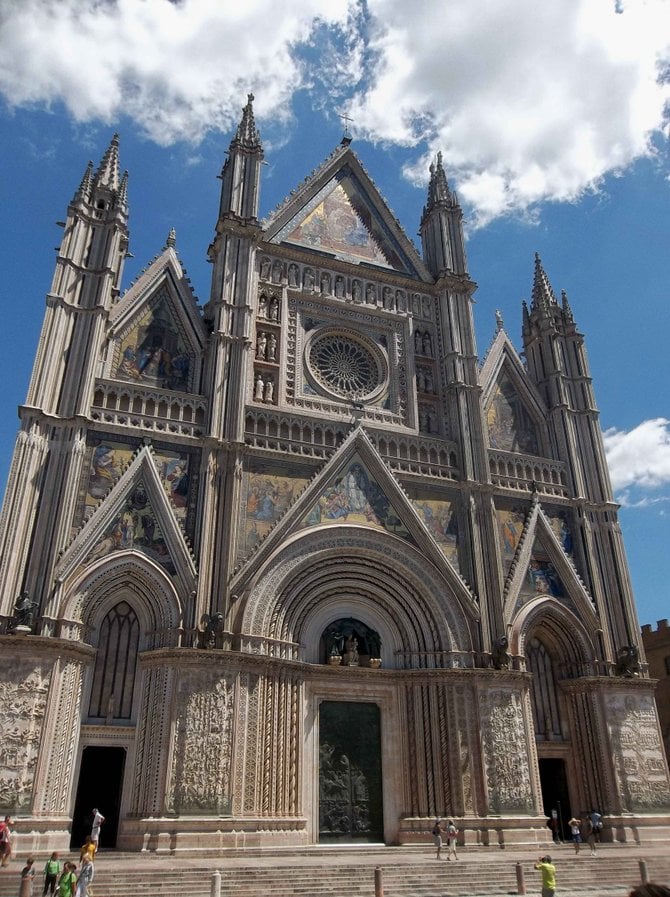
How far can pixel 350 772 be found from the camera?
20469 mm

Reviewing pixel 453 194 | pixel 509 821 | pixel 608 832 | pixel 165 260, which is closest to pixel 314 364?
pixel 165 260

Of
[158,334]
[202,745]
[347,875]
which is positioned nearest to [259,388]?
[158,334]

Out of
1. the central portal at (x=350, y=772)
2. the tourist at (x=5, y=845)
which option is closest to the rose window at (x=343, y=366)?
the central portal at (x=350, y=772)

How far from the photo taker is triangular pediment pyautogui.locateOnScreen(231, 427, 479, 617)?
72.8 feet

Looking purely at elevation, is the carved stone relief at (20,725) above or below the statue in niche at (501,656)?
below

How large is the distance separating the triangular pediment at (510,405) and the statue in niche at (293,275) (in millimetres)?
7483

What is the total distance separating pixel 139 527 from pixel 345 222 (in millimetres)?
14845

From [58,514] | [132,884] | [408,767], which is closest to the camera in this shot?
[132,884]

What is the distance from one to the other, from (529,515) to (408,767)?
29.9ft

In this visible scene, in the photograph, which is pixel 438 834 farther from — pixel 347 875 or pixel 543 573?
pixel 543 573

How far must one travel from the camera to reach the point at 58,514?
1909cm

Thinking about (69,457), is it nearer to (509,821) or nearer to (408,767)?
(408,767)

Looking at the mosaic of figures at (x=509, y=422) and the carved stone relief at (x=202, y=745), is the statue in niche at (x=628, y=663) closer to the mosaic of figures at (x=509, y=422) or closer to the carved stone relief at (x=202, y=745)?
the mosaic of figures at (x=509, y=422)

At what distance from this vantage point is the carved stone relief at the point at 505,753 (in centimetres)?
2059
